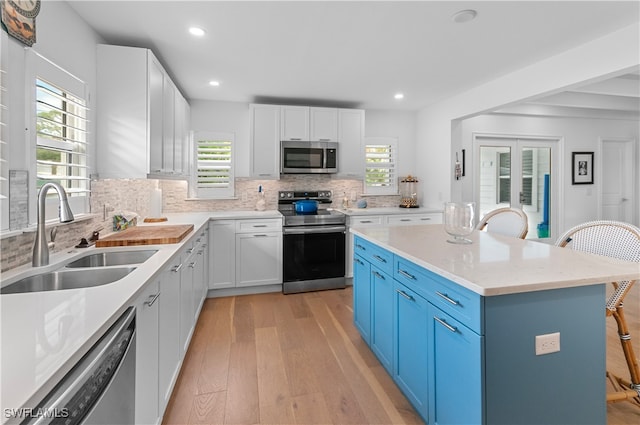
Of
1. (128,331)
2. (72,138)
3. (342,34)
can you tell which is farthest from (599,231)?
(72,138)

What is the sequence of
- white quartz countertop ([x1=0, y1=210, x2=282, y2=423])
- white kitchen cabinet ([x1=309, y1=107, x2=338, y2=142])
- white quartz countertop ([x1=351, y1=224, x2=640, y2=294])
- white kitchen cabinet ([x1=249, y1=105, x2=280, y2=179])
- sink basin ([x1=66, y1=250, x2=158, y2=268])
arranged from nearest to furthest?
white quartz countertop ([x1=0, y1=210, x2=282, y2=423]) → white quartz countertop ([x1=351, y1=224, x2=640, y2=294]) → sink basin ([x1=66, y1=250, x2=158, y2=268]) → white kitchen cabinet ([x1=249, y1=105, x2=280, y2=179]) → white kitchen cabinet ([x1=309, y1=107, x2=338, y2=142])

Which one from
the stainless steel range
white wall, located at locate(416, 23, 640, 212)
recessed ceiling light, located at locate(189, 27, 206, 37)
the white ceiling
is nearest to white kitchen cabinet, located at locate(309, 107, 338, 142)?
the white ceiling

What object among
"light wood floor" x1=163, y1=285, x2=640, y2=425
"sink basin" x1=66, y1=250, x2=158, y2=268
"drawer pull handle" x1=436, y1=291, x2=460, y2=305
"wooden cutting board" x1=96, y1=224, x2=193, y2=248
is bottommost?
"light wood floor" x1=163, y1=285, x2=640, y2=425

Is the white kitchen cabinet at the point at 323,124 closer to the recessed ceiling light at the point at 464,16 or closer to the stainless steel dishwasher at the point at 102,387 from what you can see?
the recessed ceiling light at the point at 464,16

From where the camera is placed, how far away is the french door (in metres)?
4.86

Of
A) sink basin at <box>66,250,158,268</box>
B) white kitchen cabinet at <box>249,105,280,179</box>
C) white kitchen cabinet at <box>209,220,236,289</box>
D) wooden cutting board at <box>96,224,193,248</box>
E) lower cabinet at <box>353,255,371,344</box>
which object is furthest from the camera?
white kitchen cabinet at <box>249,105,280,179</box>

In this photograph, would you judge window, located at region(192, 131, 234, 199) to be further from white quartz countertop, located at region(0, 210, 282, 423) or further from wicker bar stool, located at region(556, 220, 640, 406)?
wicker bar stool, located at region(556, 220, 640, 406)

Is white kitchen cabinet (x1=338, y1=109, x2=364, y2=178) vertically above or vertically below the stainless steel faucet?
above

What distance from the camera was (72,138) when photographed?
199 centimetres

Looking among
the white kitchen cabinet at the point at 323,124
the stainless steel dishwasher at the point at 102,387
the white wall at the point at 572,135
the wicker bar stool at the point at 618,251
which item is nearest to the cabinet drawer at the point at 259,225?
the white kitchen cabinet at the point at 323,124

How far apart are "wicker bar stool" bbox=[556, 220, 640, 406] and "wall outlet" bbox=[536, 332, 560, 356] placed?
716 millimetres

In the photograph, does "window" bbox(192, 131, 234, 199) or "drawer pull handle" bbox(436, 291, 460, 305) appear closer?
"drawer pull handle" bbox(436, 291, 460, 305)

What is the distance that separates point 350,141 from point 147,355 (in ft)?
11.6

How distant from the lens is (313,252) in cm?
385
